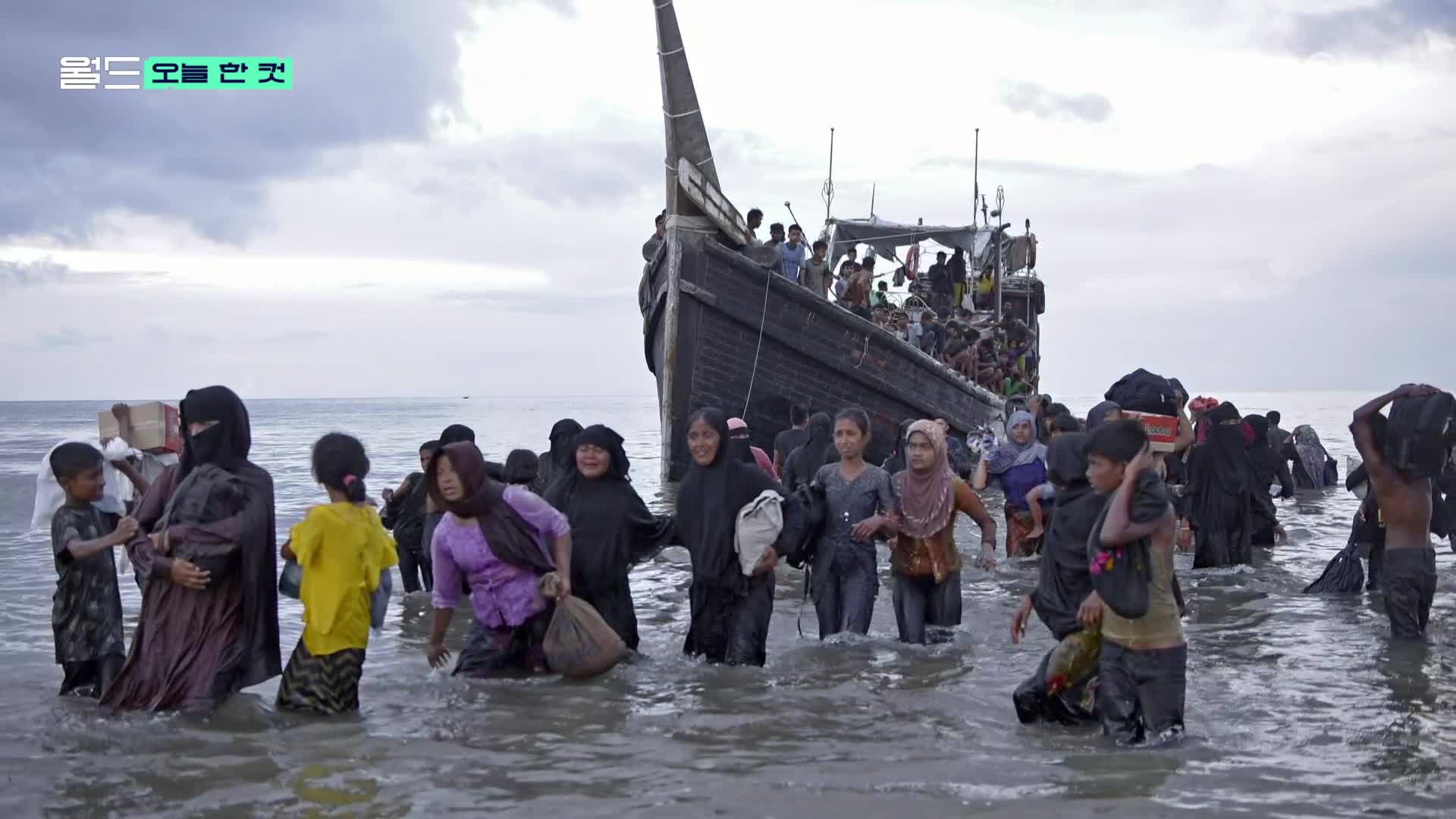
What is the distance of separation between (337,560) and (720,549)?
69.2 inches

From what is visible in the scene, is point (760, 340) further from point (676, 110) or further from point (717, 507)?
point (717, 507)

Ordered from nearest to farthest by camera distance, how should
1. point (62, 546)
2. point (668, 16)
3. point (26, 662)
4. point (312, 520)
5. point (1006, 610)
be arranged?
point (312, 520)
point (62, 546)
point (26, 662)
point (1006, 610)
point (668, 16)

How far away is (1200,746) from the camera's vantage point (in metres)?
5.09

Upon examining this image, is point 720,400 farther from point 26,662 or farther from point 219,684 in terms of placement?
point 219,684

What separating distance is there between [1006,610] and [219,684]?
5.12m

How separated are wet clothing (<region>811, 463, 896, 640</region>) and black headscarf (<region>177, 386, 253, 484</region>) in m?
2.75

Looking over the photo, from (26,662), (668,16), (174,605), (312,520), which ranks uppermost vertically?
(668,16)

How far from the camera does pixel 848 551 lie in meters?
6.66

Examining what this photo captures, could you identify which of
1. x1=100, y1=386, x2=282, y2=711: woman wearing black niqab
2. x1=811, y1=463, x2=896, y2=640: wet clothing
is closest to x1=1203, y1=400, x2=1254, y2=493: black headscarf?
x1=811, y1=463, x2=896, y2=640: wet clothing

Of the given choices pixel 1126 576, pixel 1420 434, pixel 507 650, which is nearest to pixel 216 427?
pixel 507 650

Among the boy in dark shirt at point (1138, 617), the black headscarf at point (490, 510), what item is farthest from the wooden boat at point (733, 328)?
the boy in dark shirt at point (1138, 617)

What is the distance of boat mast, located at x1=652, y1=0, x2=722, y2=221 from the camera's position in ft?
52.1

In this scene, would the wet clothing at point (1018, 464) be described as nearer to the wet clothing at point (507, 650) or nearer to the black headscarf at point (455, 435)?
the black headscarf at point (455, 435)

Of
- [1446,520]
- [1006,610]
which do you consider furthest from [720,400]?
[1446,520]
